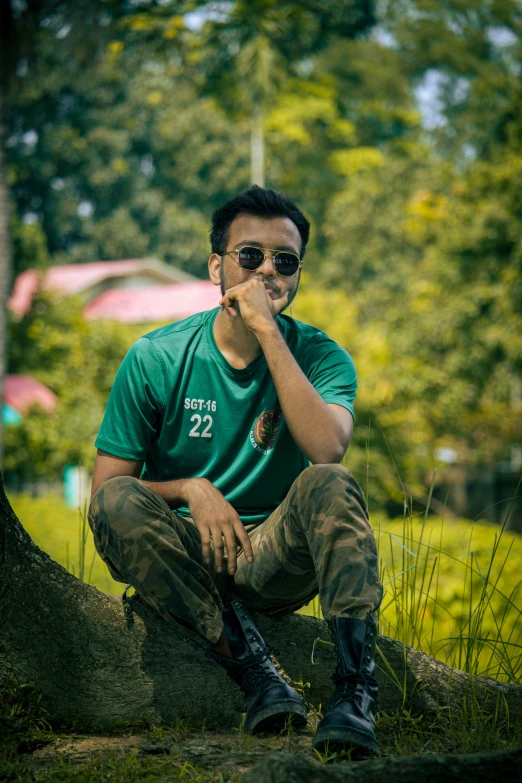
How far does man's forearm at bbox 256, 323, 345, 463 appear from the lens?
2.74 m

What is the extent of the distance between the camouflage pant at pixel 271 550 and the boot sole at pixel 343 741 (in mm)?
301

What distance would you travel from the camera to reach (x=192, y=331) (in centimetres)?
309

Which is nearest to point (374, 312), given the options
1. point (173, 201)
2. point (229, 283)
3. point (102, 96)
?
point (173, 201)

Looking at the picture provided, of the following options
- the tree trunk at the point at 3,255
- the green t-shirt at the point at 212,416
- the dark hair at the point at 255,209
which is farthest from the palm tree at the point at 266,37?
the green t-shirt at the point at 212,416

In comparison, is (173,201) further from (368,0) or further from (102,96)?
(368,0)

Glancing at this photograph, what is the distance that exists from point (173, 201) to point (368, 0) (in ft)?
50.8

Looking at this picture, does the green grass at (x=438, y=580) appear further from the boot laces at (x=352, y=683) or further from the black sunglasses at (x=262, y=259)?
the black sunglasses at (x=262, y=259)

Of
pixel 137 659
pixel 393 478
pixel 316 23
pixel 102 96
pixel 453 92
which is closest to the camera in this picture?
pixel 137 659

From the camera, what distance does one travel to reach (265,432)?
2.97m

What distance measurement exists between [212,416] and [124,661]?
2.74ft

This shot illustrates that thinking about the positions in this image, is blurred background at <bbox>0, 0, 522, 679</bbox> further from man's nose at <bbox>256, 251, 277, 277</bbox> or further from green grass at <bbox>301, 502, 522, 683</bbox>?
man's nose at <bbox>256, 251, 277, 277</bbox>

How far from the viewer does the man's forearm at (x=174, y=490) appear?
2.77 metres

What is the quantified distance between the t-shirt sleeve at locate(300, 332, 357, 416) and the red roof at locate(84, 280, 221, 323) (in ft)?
75.5

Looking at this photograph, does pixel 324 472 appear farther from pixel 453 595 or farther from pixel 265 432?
pixel 453 595
